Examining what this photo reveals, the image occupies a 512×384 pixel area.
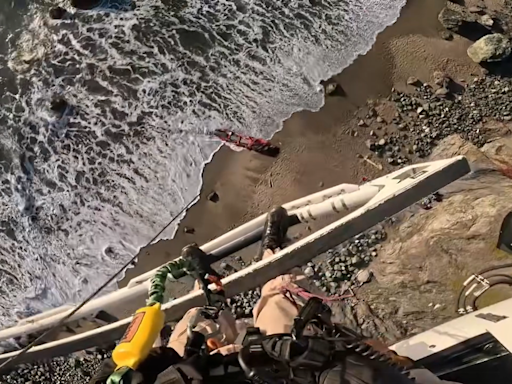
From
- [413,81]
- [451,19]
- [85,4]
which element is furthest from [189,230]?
[451,19]

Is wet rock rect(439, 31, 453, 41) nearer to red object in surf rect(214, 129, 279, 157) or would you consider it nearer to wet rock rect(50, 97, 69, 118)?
red object in surf rect(214, 129, 279, 157)

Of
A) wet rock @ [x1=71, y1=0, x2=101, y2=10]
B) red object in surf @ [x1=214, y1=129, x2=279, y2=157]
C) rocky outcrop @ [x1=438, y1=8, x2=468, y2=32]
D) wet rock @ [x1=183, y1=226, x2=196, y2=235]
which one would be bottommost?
wet rock @ [x1=183, y1=226, x2=196, y2=235]

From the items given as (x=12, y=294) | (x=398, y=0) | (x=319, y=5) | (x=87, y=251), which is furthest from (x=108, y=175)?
(x=398, y=0)

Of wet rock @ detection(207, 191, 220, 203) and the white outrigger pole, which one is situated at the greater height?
the white outrigger pole

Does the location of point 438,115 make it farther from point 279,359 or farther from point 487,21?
point 279,359

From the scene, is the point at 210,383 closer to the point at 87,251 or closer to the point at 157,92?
the point at 87,251

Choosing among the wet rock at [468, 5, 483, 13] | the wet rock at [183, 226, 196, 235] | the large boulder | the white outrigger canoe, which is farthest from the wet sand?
the white outrigger canoe

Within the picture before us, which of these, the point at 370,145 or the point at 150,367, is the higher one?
the point at 150,367

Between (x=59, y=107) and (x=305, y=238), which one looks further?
(x=59, y=107)
